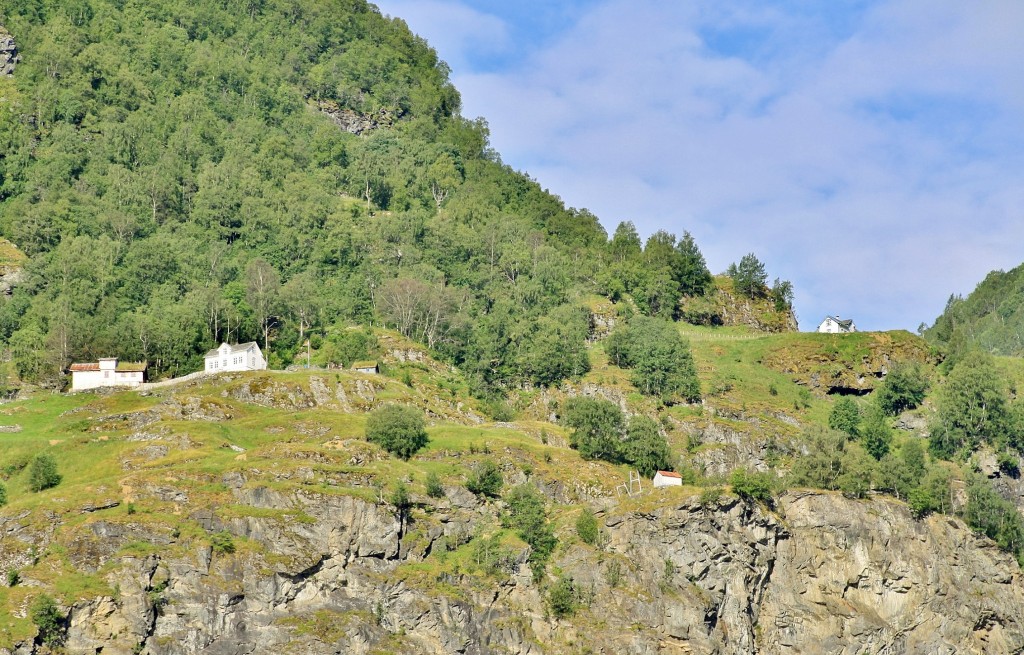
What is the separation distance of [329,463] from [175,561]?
74.4 ft

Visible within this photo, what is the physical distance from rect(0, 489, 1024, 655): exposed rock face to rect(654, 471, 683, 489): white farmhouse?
632cm

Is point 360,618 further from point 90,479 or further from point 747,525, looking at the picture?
point 747,525

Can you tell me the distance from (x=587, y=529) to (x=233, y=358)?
183 feet

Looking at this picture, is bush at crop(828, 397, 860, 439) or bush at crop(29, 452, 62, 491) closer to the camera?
bush at crop(29, 452, 62, 491)

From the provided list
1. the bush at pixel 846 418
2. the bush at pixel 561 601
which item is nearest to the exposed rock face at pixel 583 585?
the bush at pixel 561 601

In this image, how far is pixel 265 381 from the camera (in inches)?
6501

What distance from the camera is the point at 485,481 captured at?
144 meters

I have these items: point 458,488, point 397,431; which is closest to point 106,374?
point 397,431

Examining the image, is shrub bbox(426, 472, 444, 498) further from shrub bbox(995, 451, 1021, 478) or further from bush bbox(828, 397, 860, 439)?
shrub bbox(995, 451, 1021, 478)

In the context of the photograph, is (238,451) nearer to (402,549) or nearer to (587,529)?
(402,549)

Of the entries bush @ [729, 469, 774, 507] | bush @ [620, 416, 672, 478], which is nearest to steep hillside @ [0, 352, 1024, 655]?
bush @ [729, 469, 774, 507]

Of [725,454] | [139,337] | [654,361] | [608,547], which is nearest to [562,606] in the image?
[608,547]

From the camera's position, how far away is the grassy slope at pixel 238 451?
13000cm

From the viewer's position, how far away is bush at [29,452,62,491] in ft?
449
